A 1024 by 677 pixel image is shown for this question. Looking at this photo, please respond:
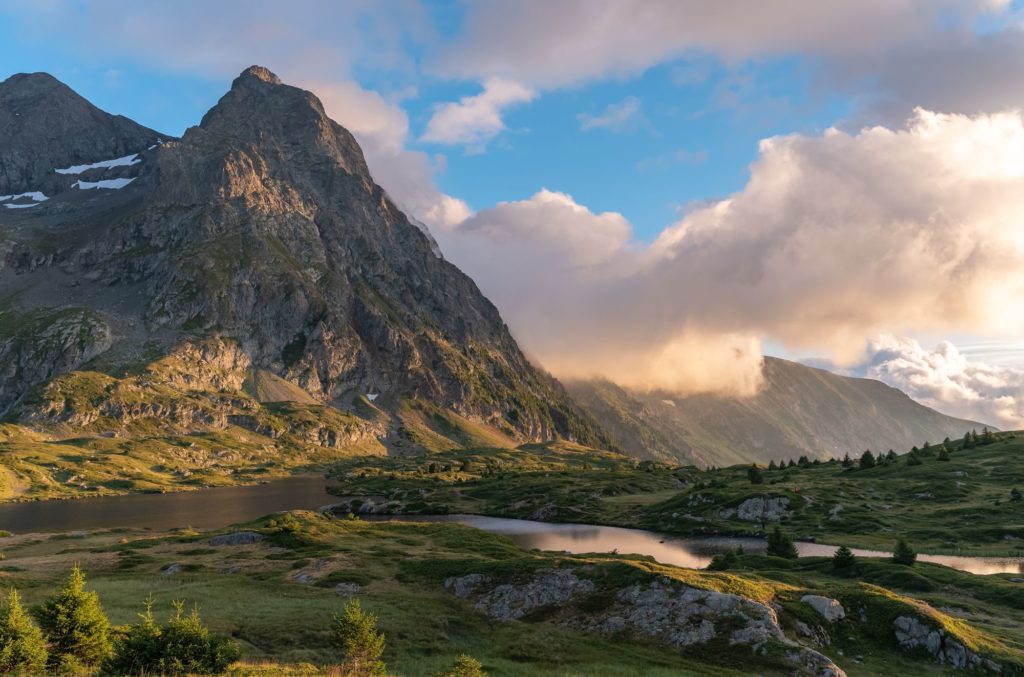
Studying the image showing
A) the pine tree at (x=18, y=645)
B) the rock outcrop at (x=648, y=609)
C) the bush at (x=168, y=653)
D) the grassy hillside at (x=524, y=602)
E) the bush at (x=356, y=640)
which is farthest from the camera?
the rock outcrop at (x=648, y=609)

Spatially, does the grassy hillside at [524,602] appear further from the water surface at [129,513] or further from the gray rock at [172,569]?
the water surface at [129,513]

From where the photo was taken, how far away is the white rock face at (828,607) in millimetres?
43812

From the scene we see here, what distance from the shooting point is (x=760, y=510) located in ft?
428

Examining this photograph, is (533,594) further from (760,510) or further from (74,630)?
(760,510)

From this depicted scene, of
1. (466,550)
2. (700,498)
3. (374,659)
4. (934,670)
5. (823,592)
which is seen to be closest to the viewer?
(374,659)

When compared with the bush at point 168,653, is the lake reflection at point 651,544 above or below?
below

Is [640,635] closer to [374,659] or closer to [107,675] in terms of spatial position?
[374,659]

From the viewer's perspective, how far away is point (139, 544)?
79875mm

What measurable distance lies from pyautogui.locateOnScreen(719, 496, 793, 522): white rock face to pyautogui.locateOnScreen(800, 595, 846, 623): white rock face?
289ft

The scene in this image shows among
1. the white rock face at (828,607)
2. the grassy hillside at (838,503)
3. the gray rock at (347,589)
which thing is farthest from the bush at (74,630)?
the grassy hillside at (838,503)

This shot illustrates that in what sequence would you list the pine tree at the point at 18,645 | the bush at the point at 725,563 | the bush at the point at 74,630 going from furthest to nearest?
1. the bush at the point at 725,563
2. the bush at the point at 74,630
3. the pine tree at the point at 18,645

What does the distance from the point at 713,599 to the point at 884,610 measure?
13385mm

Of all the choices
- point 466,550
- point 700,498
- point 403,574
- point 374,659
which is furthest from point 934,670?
point 700,498

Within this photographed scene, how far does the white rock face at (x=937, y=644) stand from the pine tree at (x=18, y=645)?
165 feet
